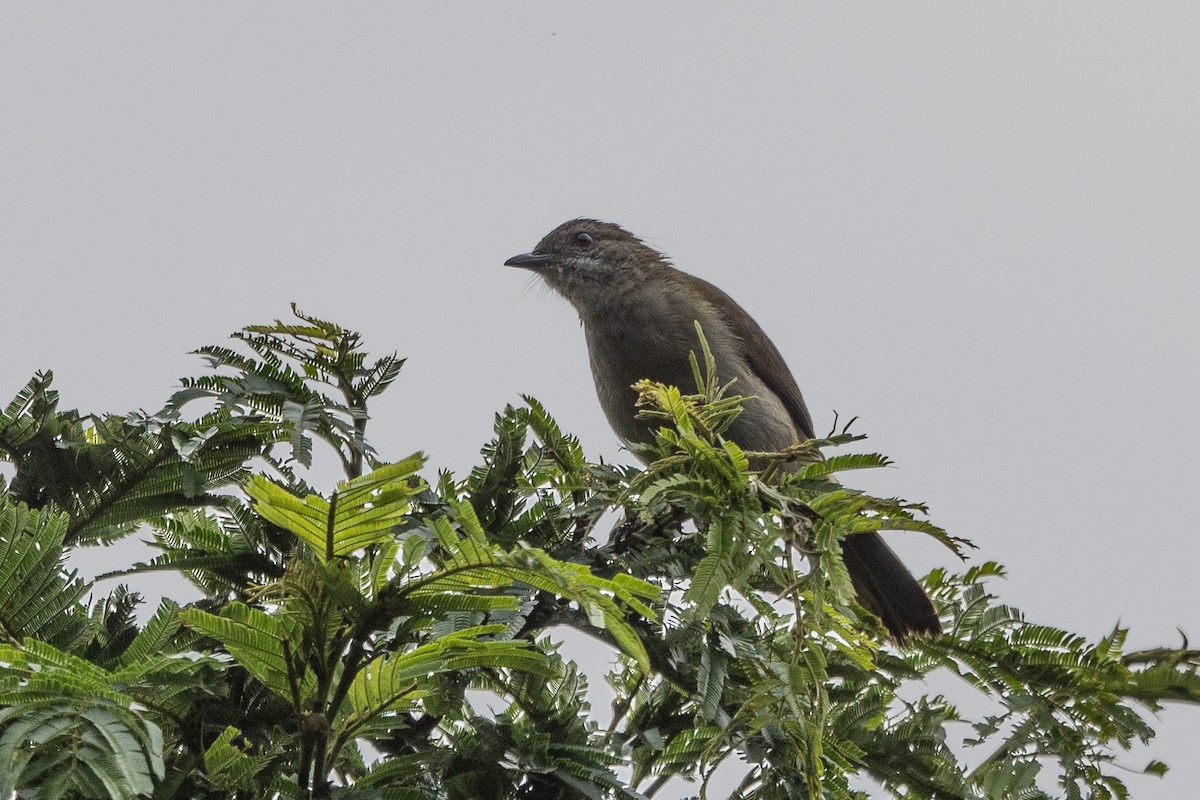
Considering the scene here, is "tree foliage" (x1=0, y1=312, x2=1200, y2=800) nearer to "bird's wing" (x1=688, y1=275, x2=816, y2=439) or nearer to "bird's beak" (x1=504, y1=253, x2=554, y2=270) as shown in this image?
"bird's wing" (x1=688, y1=275, x2=816, y2=439)

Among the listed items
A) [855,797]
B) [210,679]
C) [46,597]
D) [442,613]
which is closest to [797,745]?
[855,797]

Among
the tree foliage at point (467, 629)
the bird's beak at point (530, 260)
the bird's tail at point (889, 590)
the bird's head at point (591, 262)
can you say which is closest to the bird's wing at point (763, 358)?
the bird's head at point (591, 262)

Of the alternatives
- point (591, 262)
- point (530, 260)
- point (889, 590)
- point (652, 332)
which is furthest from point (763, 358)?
point (889, 590)

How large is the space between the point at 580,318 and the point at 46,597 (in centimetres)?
526

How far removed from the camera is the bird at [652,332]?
684 centimetres

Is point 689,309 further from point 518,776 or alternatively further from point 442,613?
point 442,613

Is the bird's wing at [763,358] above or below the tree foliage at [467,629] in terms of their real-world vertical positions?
above

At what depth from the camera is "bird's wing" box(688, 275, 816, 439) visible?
732 cm

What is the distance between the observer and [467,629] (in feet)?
7.42

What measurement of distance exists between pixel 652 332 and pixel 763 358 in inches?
29.3

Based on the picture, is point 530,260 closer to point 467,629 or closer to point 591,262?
point 591,262

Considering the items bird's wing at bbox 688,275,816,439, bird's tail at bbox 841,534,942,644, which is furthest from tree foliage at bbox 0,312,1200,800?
bird's wing at bbox 688,275,816,439

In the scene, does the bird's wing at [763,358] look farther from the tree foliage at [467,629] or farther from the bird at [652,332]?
the tree foliage at [467,629]

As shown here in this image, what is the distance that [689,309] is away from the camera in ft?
23.7
